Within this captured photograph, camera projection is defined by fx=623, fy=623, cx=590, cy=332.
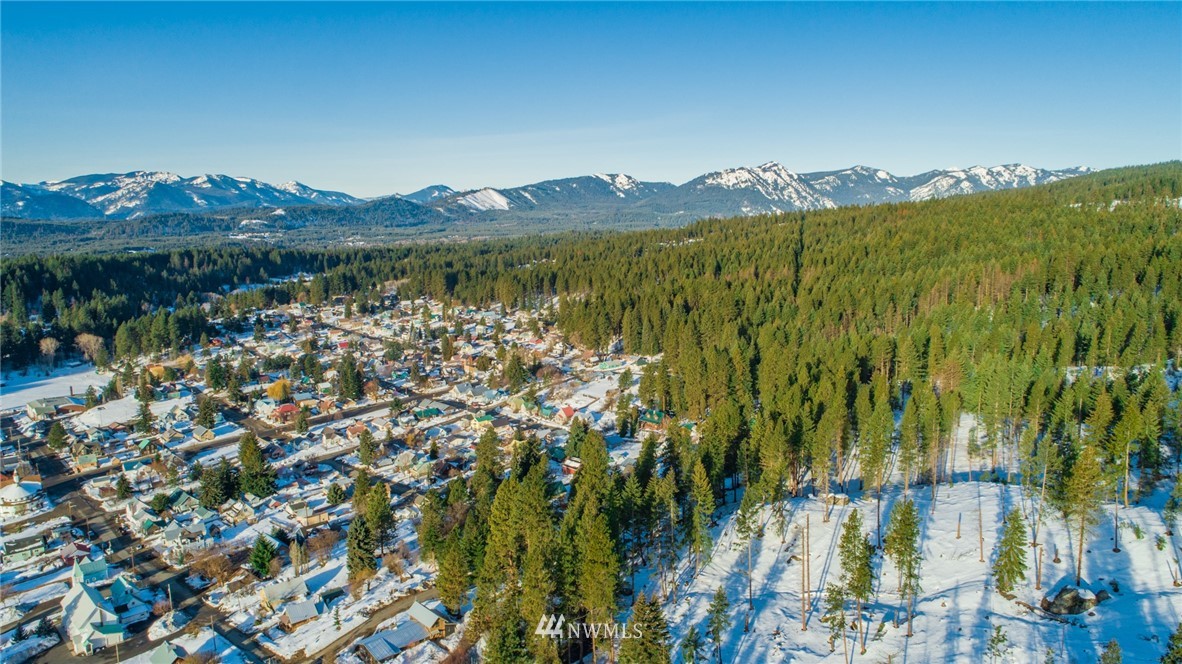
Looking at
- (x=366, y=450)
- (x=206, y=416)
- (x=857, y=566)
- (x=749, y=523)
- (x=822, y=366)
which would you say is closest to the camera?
(x=857, y=566)

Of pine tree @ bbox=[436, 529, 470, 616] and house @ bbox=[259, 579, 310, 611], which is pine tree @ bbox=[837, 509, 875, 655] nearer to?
pine tree @ bbox=[436, 529, 470, 616]

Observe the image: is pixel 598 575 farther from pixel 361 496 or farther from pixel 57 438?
pixel 57 438

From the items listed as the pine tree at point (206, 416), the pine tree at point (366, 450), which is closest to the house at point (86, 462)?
the pine tree at point (206, 416)

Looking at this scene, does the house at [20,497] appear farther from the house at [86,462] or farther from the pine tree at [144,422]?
the pine tree at [144,422]

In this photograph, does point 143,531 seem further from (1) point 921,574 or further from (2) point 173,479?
(1) point 921,574

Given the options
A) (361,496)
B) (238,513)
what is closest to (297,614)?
(361,496)

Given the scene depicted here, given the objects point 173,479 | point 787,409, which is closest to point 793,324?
point 787,409

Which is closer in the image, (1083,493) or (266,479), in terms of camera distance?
(1083,493)
